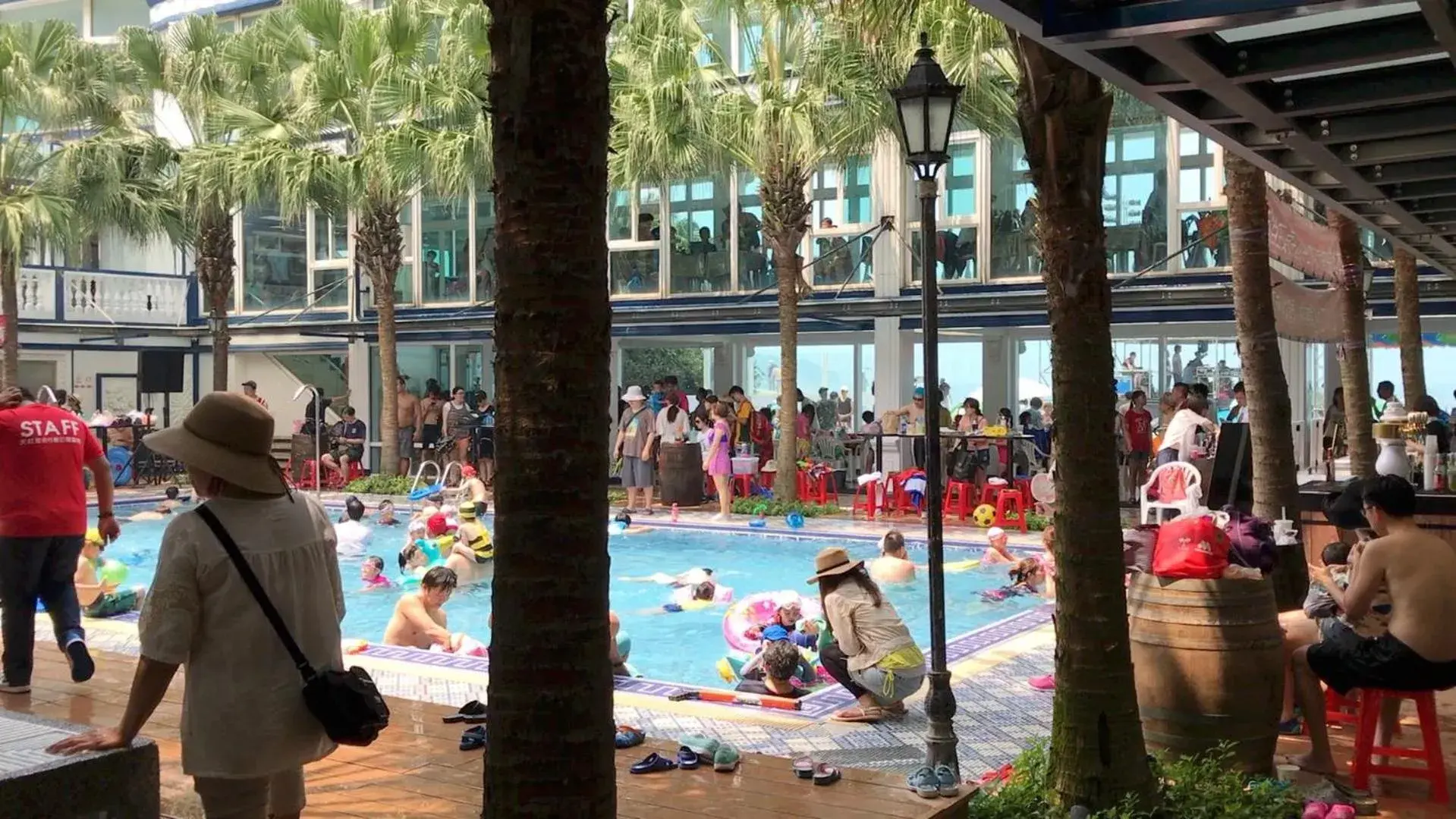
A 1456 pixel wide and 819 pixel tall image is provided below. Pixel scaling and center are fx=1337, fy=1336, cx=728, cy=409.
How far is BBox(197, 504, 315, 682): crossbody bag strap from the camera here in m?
3.19

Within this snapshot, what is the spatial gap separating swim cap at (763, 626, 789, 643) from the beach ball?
7460mm

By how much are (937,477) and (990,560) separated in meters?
7.61

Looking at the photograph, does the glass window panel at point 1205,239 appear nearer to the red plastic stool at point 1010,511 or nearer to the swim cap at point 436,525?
the red plastic stool at point 1010,511

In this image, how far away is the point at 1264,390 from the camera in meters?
7.39

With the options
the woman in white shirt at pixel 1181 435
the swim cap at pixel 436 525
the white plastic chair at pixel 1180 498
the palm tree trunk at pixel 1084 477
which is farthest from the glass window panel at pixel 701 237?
the palm tree trunk at pixel 1084 477

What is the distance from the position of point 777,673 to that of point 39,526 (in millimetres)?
3991

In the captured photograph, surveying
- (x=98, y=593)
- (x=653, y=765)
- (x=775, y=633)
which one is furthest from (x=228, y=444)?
(x=98, y=593)

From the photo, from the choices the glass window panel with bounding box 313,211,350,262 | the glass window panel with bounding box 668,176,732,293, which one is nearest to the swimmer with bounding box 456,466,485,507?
the glass window panel with bounding box 668,176,732,293

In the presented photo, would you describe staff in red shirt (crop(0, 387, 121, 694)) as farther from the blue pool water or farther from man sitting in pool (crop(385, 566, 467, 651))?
the blue pool water

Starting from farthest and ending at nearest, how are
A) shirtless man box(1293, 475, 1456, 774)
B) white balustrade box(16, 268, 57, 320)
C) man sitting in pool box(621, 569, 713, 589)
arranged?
white balustrade box(16, 268, 57, 320) → man sitting in pool box(621, 569, 713, 589) → shirtless man box(1293, 475, 1456, 774)

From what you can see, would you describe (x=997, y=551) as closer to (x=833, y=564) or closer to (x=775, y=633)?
(x=775, y=633)

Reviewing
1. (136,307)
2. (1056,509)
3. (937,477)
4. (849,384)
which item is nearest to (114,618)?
(937,477)

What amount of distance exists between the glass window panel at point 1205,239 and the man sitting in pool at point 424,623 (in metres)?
11.9

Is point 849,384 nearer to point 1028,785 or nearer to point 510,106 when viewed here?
point 1028,785
